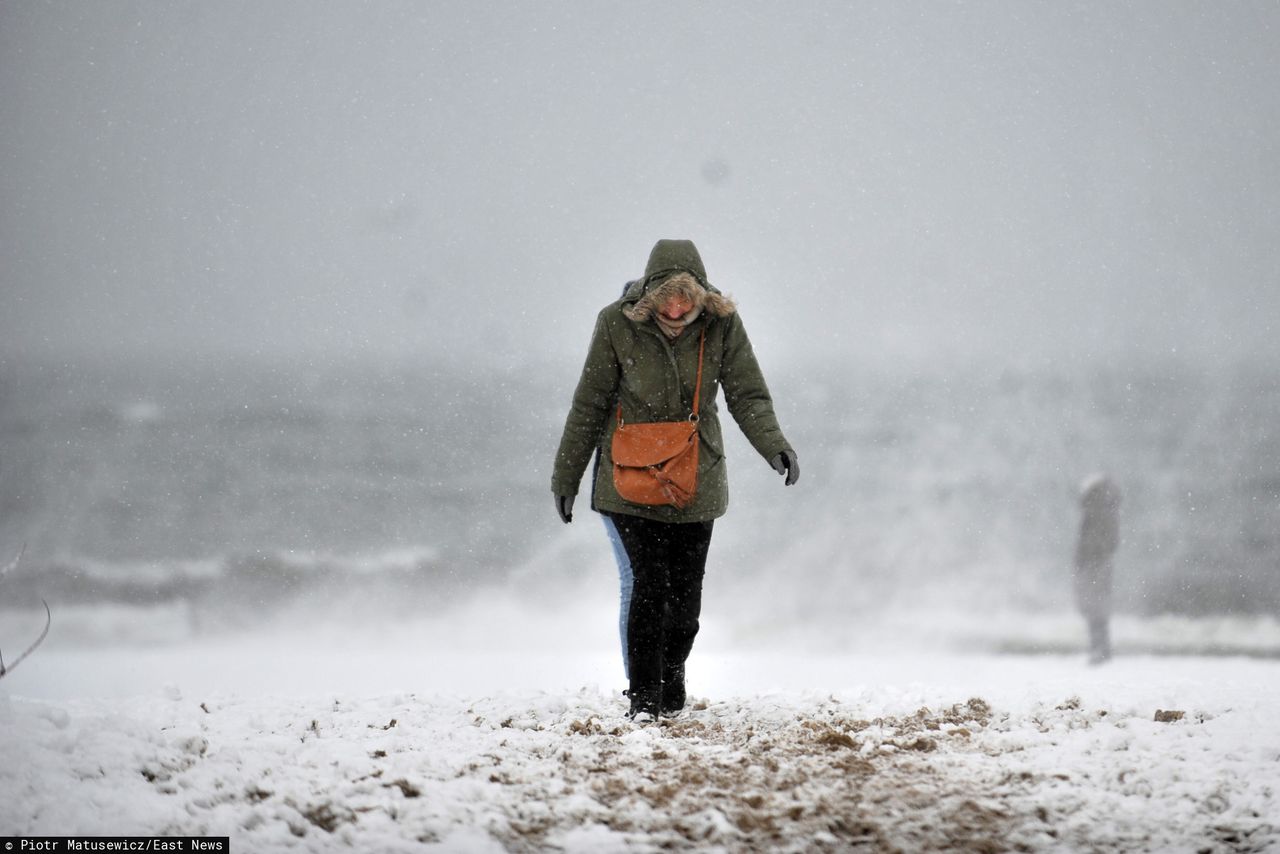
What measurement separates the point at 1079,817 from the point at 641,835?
1.22 metres

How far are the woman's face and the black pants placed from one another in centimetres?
87

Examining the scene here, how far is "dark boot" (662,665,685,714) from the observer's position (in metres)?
4.97

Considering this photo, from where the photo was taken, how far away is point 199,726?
184 inches

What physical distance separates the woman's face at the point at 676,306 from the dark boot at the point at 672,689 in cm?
157

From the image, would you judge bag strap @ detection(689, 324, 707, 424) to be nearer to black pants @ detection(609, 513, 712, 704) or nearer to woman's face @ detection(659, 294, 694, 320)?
woman's face @ detection(659, 294, 694, 320)

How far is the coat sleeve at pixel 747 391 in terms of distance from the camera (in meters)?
4.87

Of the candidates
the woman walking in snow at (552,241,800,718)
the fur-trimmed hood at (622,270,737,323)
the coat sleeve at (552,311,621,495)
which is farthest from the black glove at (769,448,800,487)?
the coat sleeve at (552,311,621,495)

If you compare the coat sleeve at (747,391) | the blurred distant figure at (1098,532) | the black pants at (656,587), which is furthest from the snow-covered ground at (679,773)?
the blurred distant figure at (1098,532)

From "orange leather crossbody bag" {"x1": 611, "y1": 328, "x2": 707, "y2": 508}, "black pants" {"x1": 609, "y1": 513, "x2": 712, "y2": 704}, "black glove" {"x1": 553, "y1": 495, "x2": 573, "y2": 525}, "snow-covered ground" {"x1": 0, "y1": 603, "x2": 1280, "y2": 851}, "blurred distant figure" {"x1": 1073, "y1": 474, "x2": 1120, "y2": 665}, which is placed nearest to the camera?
"snow-covered ground" {"x1": 0, "y1": 603, "x2": 1280, "y2": 851}

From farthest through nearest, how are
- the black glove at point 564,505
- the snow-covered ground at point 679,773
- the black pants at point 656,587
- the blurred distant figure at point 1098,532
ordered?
the blurred distant figure at point 1098,532 < the black glove at point 564,505 < the black pants at point 656,587 < the snow-covered ground at point 679,773

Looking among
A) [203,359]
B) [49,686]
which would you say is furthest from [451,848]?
[203,359]

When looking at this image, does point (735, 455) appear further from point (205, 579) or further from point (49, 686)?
point (49, 686)

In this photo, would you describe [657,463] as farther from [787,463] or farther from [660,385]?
[787,463]

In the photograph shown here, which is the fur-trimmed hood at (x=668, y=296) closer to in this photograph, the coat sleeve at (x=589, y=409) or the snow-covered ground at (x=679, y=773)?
the coat sleeve at (x=589, y=409)
